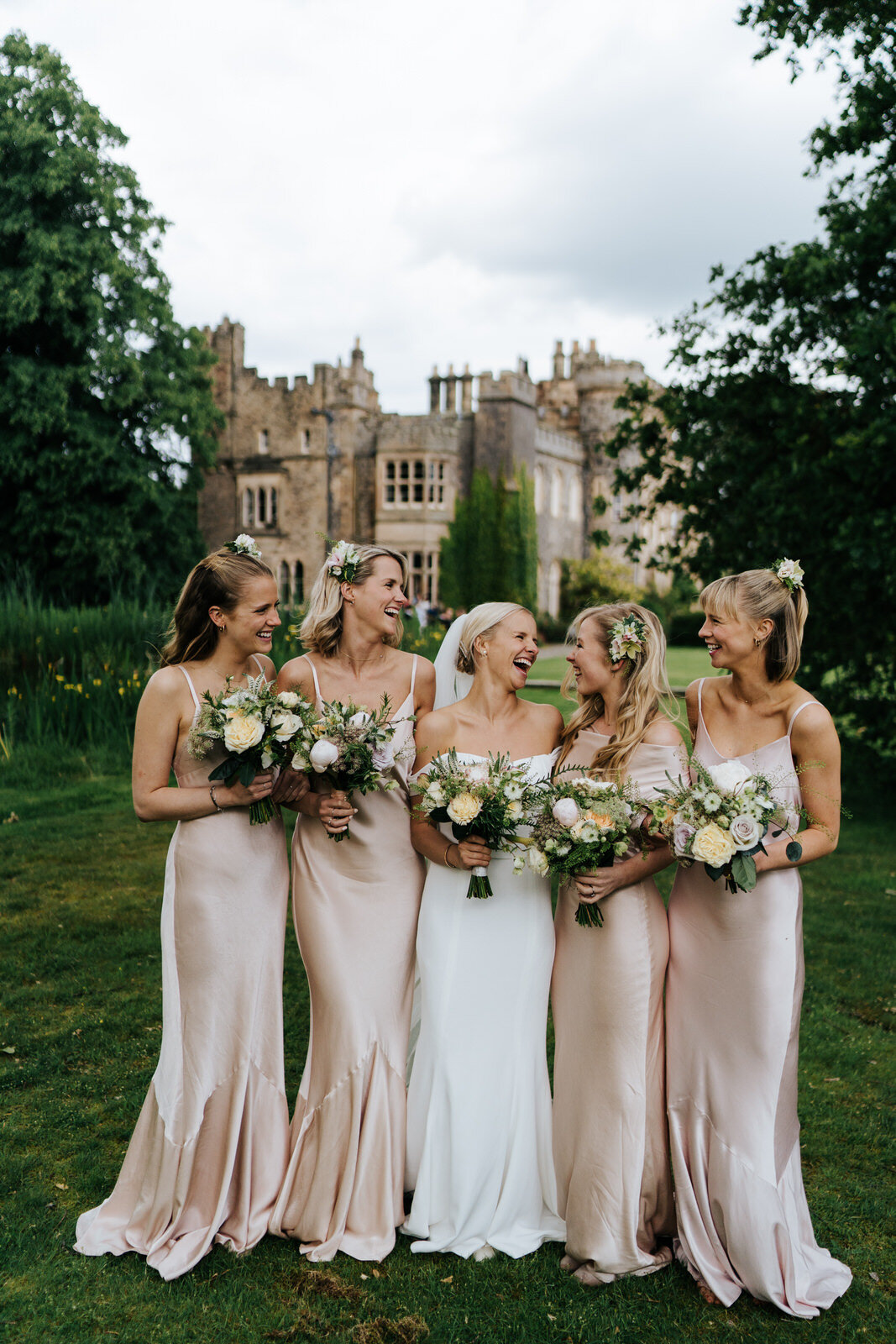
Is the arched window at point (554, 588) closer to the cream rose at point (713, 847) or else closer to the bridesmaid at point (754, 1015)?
the bridesmaid at point (754, 1015)

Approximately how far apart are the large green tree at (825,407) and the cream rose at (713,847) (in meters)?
7.42

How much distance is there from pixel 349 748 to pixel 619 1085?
5.21ft

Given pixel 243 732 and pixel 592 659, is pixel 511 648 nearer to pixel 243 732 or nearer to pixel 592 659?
pixel 592 659

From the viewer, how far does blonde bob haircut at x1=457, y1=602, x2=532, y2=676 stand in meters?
4.18

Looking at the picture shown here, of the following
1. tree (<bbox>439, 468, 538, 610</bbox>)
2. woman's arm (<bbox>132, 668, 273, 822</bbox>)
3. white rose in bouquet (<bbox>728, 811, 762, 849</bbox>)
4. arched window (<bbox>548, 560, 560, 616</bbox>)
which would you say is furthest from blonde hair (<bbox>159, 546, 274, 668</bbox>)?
arched window (<bbox>548, 560, 560, 616</bbox>)

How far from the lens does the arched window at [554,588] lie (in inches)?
1838

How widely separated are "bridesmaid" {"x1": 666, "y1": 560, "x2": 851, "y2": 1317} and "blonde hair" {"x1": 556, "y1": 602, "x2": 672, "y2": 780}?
0.69 ft

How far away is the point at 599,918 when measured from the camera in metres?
3.79

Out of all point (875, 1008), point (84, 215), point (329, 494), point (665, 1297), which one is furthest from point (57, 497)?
point (665, 1297)

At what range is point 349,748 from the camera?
3.76 metres

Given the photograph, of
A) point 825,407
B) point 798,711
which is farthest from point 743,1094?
point 825,407

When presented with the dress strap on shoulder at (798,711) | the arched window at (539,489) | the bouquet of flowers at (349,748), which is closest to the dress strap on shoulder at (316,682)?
the bouquet of flowers at (349,748)

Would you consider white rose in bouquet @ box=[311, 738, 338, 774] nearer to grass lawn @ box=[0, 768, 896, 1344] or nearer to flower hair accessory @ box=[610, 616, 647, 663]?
flower hair accessory @ box=[610, 616, 647, 663]

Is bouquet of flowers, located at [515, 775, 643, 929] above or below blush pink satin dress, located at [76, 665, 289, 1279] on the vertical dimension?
above
